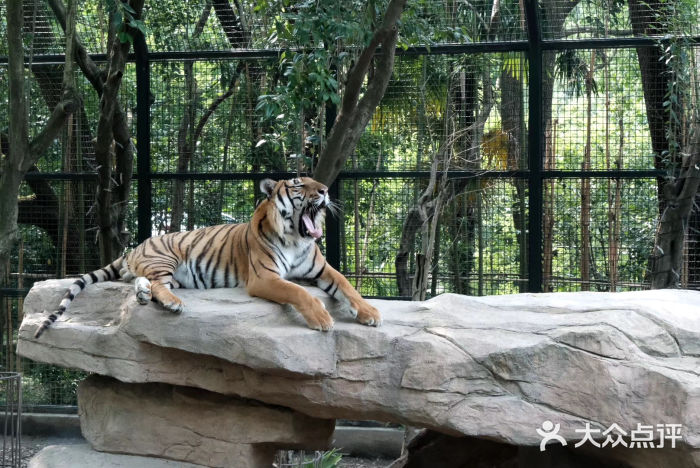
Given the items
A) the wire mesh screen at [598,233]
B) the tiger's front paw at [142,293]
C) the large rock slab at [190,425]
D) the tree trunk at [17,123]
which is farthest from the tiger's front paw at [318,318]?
the wire mesh screen at [598,233]

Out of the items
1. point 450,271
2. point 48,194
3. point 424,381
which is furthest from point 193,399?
point 48,194

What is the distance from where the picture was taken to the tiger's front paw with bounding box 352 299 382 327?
4309 millimetres

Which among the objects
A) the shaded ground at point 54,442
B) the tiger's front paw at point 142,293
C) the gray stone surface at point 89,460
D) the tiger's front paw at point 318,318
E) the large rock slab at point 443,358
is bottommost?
the shaded ground at point 54,442

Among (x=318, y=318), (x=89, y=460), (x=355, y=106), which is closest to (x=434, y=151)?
(x=355, y=106)

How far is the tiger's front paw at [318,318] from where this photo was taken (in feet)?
13.7

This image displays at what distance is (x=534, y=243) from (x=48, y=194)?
3752 mm

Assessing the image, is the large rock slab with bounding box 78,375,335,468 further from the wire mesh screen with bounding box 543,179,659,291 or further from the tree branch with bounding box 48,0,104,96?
the tree branch with bounding box 48,0,104,96

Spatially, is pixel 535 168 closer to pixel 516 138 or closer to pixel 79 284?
pixel 516 138

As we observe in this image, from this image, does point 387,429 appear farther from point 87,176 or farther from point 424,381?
point 87,176

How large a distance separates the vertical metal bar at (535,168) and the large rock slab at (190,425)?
2013 millimetres

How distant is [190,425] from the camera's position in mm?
4656

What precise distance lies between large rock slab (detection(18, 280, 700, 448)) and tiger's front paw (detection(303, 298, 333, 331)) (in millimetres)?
46

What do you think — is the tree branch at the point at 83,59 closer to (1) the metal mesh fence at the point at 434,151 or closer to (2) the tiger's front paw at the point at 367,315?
(1) the metal mesh fence at the point at 434,151

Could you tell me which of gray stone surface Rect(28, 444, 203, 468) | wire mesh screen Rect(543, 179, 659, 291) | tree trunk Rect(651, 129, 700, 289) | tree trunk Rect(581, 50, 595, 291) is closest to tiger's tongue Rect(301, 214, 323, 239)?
gray stone surface Rect(28, 444, 203, 468)
